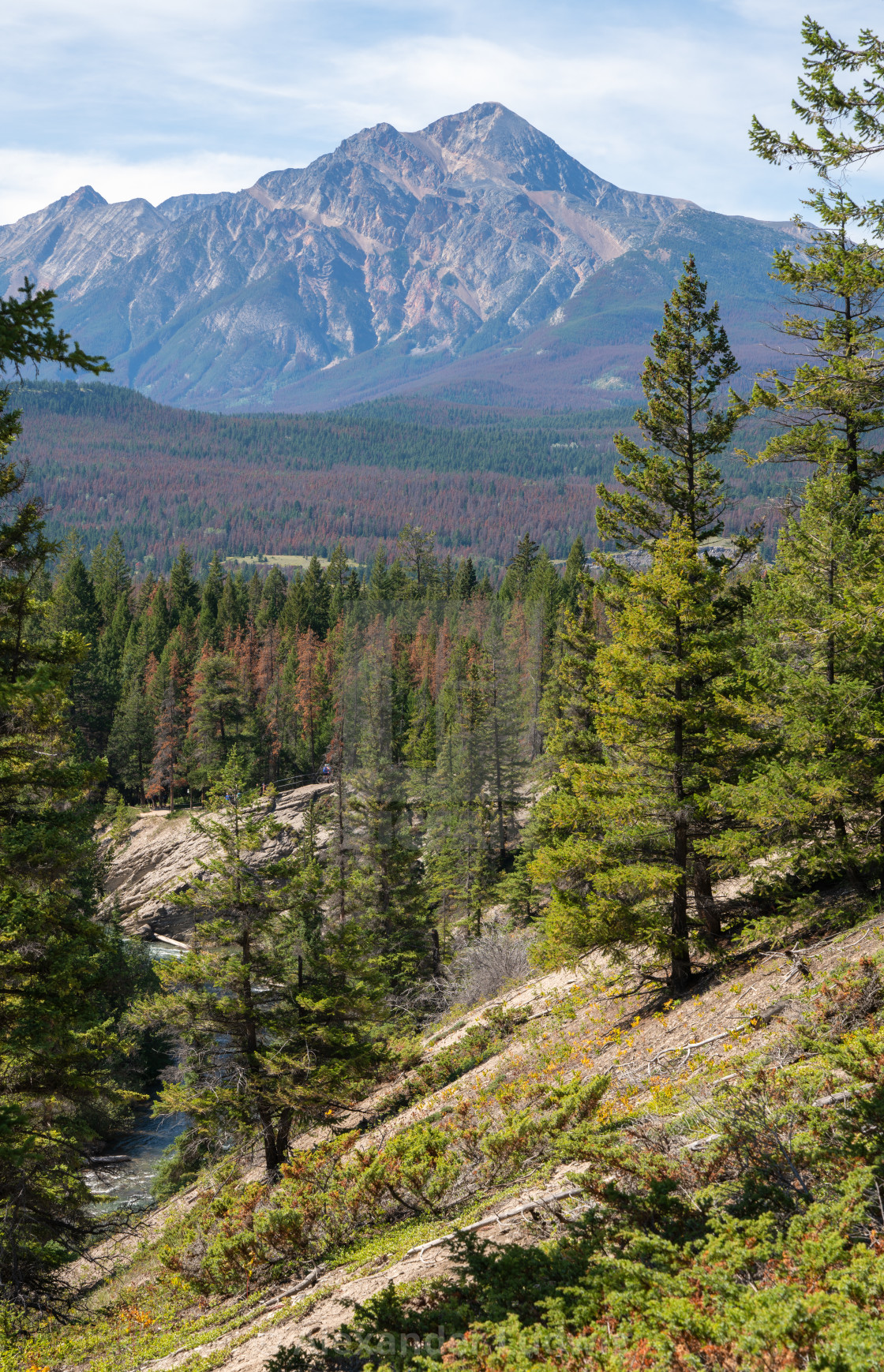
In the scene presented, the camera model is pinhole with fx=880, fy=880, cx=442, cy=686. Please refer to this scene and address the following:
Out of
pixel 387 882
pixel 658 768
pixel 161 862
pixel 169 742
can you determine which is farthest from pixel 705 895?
pixel 169 742

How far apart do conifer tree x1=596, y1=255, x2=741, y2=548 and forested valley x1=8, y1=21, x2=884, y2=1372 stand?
80 mm

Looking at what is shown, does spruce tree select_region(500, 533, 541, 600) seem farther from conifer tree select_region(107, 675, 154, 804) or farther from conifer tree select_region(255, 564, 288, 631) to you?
conifer tree select_region(107, 675, 154, 804)

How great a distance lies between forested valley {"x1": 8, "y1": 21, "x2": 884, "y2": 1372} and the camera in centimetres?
661

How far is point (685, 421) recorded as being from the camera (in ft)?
62.7

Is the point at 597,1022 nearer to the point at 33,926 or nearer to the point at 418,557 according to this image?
the point at 33,926

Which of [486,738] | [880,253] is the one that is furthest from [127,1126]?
[880,253]

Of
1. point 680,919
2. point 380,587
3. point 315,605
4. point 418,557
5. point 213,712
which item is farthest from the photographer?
point 418,557

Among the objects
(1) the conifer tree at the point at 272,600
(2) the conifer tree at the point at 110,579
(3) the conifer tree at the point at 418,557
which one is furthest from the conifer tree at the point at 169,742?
(3) the conifer tree at the point at 418,557

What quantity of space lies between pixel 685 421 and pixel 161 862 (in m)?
45.9

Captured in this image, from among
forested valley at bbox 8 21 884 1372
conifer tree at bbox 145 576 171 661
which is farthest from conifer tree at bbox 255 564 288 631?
forested valley at bbox 8 21 884 1372

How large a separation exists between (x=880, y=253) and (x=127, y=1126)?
33453 millimetres

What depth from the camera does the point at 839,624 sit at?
12180 millimetres

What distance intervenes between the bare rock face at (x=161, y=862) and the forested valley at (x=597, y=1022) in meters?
25.8

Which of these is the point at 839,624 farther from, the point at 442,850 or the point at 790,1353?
the point at 442,850
